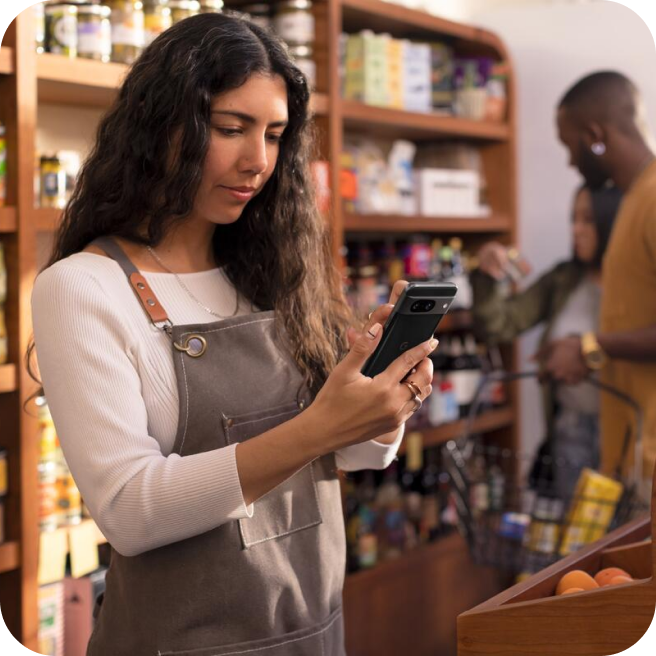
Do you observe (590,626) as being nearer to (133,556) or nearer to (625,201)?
(133,556)

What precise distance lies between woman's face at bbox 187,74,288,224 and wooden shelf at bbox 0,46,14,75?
890 mm

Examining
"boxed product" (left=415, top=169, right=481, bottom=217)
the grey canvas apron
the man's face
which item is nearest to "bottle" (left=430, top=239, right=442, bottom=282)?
"boxed product" (left=415, top=169, right=481, bottom=217)

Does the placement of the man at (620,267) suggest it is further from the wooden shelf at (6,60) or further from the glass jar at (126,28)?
the wooden shelf at (6,60)

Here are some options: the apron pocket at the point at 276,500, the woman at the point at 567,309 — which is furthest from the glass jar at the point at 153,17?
the woman at the point at 567,309

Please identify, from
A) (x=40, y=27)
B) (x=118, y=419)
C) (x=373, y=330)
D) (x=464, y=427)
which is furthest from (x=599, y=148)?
(x=118, y=419)

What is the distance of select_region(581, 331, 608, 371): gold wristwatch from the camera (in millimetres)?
2975

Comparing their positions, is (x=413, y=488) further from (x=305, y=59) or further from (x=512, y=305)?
(x=305, y=59)

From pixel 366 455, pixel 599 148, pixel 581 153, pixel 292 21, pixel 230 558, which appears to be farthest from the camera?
pixel 581 153

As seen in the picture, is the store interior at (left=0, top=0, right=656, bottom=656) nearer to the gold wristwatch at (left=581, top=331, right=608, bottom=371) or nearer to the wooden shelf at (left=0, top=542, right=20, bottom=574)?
the wooden shelf at (left=0, top=542, right=20, bottom=574)

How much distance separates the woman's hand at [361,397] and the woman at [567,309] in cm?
217

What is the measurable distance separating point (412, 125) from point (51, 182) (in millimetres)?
1584

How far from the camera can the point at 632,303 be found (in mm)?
2963

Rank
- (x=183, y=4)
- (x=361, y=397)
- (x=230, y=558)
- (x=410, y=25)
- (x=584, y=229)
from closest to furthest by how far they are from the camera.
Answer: (x=361, y=397)
(x=230, y=558)
(x=183, y=4)
(x=584, y=229)
(x=410, y=25)

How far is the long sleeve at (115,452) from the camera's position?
53.6 inches
